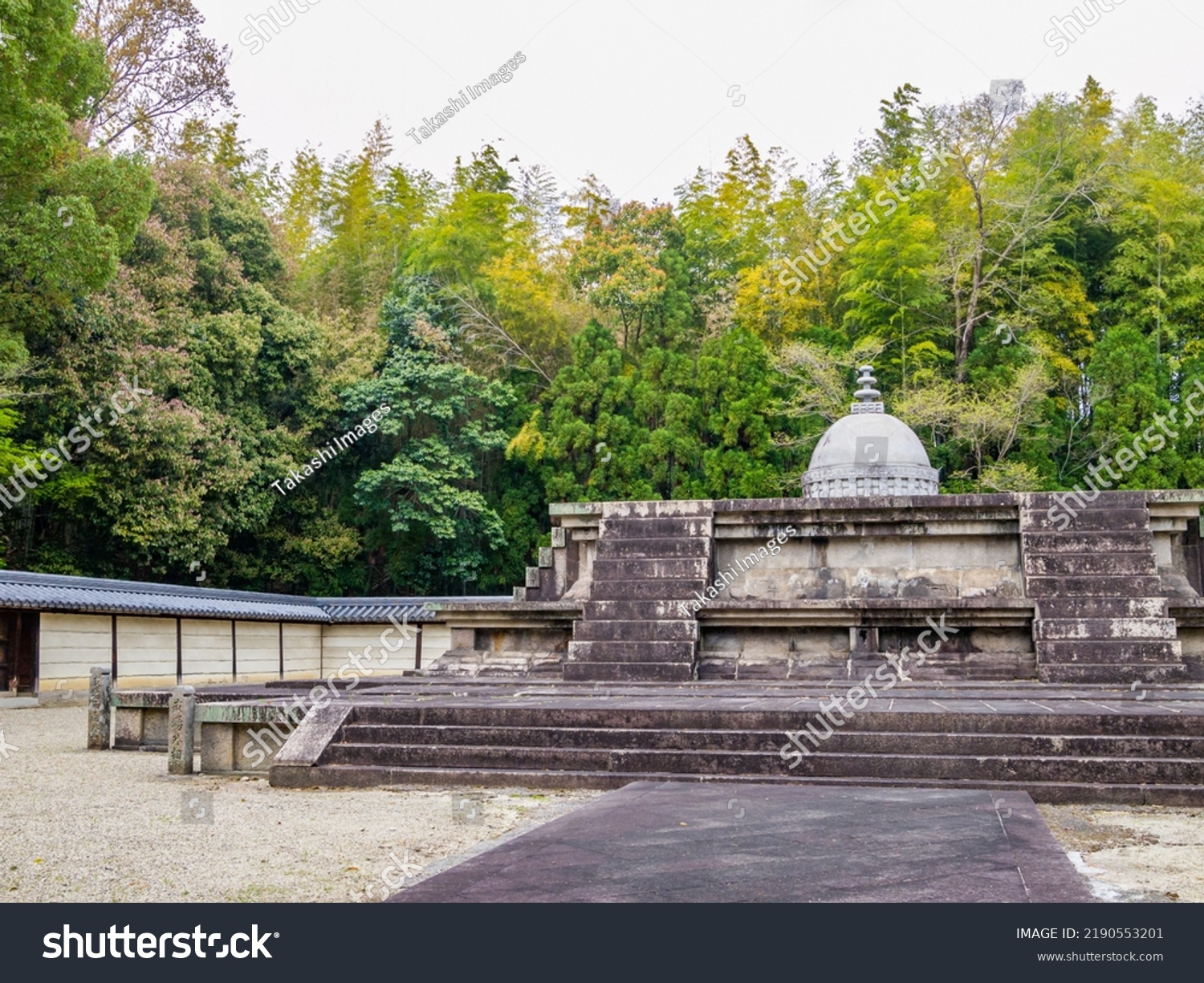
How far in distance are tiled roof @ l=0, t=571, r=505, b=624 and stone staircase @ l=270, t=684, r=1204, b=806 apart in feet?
19.8

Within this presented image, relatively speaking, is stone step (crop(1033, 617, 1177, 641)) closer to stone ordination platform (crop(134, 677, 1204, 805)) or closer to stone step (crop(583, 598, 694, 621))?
stone ordination platform (crop(134, 677, 1204, 805))

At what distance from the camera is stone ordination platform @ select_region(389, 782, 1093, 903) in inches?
165

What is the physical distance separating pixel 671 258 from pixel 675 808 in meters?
24.9

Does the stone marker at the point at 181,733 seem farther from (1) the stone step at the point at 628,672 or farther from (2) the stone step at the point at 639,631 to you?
(2) the stone step at the point at 639,631

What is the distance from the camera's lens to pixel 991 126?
1042 inches

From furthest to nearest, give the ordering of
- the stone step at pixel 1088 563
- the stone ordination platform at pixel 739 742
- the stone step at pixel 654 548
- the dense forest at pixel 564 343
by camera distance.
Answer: the dense forest at pixel 564 343, the stone step at pixel 654 548, the stone step at pixel 1088 563, the stone ordination platform at pixel 739 742

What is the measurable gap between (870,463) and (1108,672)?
192 inches

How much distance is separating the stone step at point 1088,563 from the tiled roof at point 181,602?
6.45m

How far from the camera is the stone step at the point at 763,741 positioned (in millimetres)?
6887

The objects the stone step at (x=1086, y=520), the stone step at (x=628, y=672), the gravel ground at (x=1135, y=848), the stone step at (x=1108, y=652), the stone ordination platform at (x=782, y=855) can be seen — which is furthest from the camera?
the stone step at (x=1086, y=520)

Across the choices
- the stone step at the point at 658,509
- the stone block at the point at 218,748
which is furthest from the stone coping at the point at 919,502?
the stone block at the point at 218,748

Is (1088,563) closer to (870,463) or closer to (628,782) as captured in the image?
(870,463)

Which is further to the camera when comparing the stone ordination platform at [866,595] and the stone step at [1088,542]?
the stone step at [1088,542]
